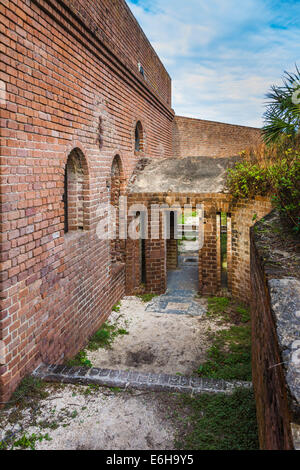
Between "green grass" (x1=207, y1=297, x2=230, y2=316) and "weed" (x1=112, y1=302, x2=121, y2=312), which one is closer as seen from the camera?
"weed" (x1=112, y1=302, x2=121, y2=312)

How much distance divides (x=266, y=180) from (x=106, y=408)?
18.0 feet

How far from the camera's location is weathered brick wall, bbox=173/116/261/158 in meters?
16.9

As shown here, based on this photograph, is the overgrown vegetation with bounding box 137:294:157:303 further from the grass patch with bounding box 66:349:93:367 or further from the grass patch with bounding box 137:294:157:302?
the grass patch with bounding box 66:349:93:367

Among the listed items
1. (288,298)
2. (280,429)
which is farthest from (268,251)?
(280,429)

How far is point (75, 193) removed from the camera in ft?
19.6

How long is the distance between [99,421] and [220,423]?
1227mm

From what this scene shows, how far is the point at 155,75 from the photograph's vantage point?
11828 millimetres

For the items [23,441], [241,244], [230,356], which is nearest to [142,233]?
[241,244]

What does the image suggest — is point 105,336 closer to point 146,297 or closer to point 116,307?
point 116,307

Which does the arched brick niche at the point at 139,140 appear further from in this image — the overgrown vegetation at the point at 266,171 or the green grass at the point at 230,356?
the green grass at the point at 230,356

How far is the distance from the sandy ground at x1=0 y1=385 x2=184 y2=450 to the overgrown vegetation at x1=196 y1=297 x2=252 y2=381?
4.97 ft

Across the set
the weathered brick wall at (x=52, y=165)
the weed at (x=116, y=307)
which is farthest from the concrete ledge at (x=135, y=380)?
the weed at (x=116, y=307)

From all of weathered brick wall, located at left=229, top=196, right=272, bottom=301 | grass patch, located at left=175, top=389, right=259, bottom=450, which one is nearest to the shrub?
weathered brick wall, located at left=229, top=196, right=272, bottom=301
